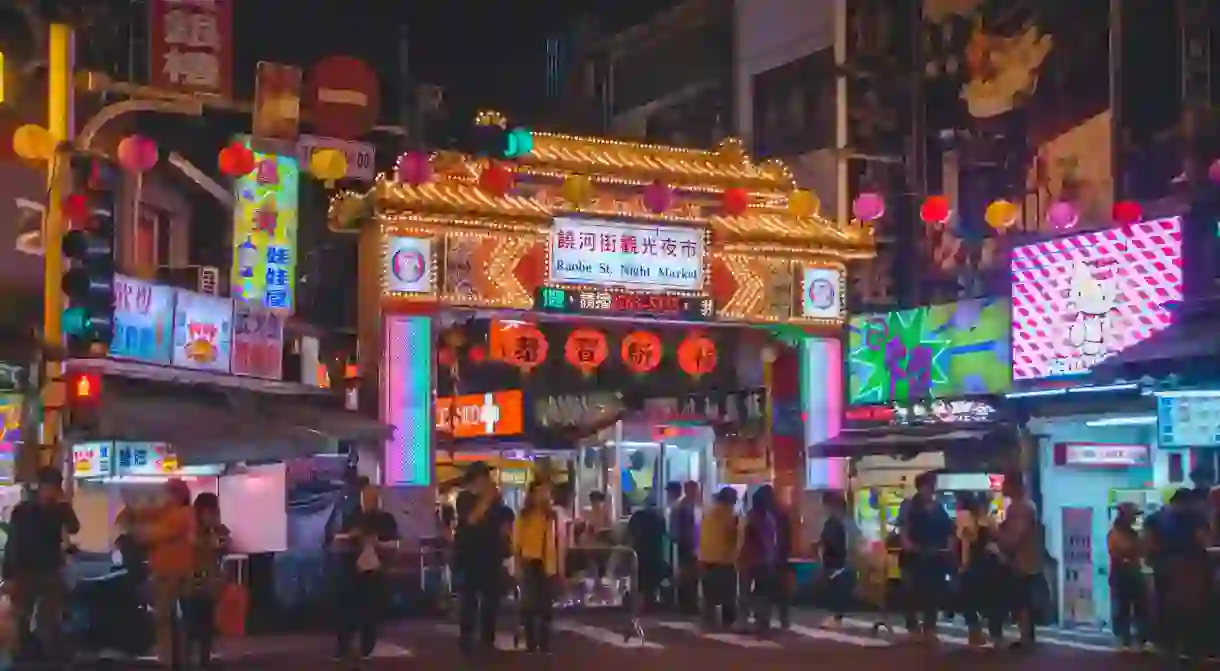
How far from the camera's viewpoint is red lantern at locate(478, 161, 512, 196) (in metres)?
23.3

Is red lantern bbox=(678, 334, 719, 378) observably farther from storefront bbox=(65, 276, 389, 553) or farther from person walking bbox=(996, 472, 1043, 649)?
person walking bbox=(996, 472, 1043, 649)

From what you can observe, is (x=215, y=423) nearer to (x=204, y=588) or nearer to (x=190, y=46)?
(x=204, y=588)

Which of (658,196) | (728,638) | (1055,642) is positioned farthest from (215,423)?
(1055,642)

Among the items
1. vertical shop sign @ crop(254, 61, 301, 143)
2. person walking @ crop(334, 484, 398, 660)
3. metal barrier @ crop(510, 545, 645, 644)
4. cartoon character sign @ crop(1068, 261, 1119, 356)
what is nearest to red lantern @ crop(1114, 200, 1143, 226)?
cartoon character sign @ crop(1068, 261, 1119, 356)

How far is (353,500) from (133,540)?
3.74m

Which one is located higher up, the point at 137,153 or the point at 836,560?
the point at 137,153

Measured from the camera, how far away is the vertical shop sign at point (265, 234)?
24.2 meters

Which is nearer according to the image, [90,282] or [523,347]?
[90,282]

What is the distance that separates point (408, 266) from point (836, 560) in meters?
7.53

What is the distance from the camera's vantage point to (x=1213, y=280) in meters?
20.4

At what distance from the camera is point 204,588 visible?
1616 centimetres

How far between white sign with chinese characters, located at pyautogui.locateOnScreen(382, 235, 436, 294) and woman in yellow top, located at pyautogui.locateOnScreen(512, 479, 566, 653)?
656 cm

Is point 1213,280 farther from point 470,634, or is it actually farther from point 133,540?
point 133,540

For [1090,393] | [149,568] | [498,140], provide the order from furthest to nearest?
[1090,393], [498,140], [149,568]
